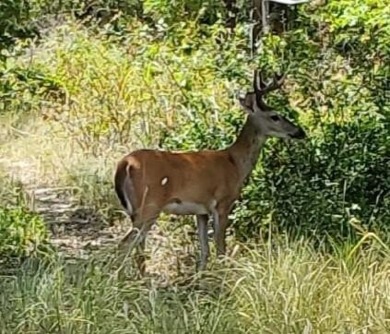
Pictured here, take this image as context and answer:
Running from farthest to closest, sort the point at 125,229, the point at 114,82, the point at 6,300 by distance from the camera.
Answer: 1. the point at 114,82
2. the point at 125,229
3. the point at 6,300

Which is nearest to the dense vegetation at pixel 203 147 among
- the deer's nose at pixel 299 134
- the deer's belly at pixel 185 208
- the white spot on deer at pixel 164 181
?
the deer's nose at pixel 299 134

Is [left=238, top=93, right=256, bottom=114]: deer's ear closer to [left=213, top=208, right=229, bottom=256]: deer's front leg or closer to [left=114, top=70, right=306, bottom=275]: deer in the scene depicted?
[left=114, top=70, right=306, bottom=275]: deer

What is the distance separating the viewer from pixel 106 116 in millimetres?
10281

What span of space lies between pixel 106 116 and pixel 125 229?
2223 mm

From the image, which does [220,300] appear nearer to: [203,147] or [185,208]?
[185,208]

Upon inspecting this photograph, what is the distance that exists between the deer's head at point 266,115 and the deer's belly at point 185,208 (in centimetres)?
72

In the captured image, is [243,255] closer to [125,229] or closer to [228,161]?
[228,161]

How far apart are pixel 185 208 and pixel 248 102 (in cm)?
90

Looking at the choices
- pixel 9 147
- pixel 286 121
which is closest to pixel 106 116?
pixel 9 147

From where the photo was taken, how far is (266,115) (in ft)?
25.3

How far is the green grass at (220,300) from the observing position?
5.17 meters

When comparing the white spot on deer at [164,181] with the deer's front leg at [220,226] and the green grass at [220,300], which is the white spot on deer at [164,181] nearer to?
the deer's front leg at [220,226]

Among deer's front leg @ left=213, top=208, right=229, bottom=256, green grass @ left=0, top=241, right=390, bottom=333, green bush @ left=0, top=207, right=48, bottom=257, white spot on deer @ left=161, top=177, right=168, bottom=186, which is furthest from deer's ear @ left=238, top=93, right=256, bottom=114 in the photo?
green grass @ left=0, top=241, right=390, bottom=333

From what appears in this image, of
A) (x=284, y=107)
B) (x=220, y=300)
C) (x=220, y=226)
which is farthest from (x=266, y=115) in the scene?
(x=220, y=300)
